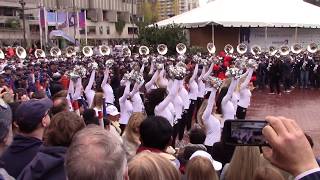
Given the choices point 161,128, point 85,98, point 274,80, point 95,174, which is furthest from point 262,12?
point 95,174

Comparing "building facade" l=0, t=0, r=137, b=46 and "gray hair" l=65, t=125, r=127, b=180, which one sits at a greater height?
"building facade" l=0, t=0, r=137, b=46

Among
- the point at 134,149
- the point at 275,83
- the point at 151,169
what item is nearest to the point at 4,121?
the point at 151,169

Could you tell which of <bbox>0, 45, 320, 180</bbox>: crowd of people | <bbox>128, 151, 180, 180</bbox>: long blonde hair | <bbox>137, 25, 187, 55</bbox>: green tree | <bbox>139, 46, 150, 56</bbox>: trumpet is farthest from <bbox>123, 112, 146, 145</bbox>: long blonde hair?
<bbox>137, 25, 187, 55</bbox>: green tree

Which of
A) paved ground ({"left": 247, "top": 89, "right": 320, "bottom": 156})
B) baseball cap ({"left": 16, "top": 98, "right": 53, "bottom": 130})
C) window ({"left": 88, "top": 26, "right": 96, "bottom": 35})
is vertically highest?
window ({"left": 88, "top": 26, "right": 96, "bottom": 35})

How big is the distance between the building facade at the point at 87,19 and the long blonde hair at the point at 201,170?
1556 inches

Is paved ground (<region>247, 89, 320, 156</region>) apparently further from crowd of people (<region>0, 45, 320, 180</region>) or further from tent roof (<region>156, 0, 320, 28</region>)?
tent roof (<region>156, 0, 320, 28</region>)

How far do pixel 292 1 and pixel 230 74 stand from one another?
2545 cm

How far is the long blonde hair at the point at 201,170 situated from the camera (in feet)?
11.2

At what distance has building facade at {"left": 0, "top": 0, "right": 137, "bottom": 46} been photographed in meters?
50.2

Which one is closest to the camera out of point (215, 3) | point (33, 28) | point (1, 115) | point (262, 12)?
point (1, 115)

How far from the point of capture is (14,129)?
4.12m

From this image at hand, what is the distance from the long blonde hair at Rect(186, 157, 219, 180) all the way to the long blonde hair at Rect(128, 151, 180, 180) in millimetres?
718

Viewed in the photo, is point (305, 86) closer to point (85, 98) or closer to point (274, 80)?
point (274, 80)

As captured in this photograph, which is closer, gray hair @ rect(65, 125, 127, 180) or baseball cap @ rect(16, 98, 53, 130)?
gray hair @ rect(65, 125, 127, 180)
